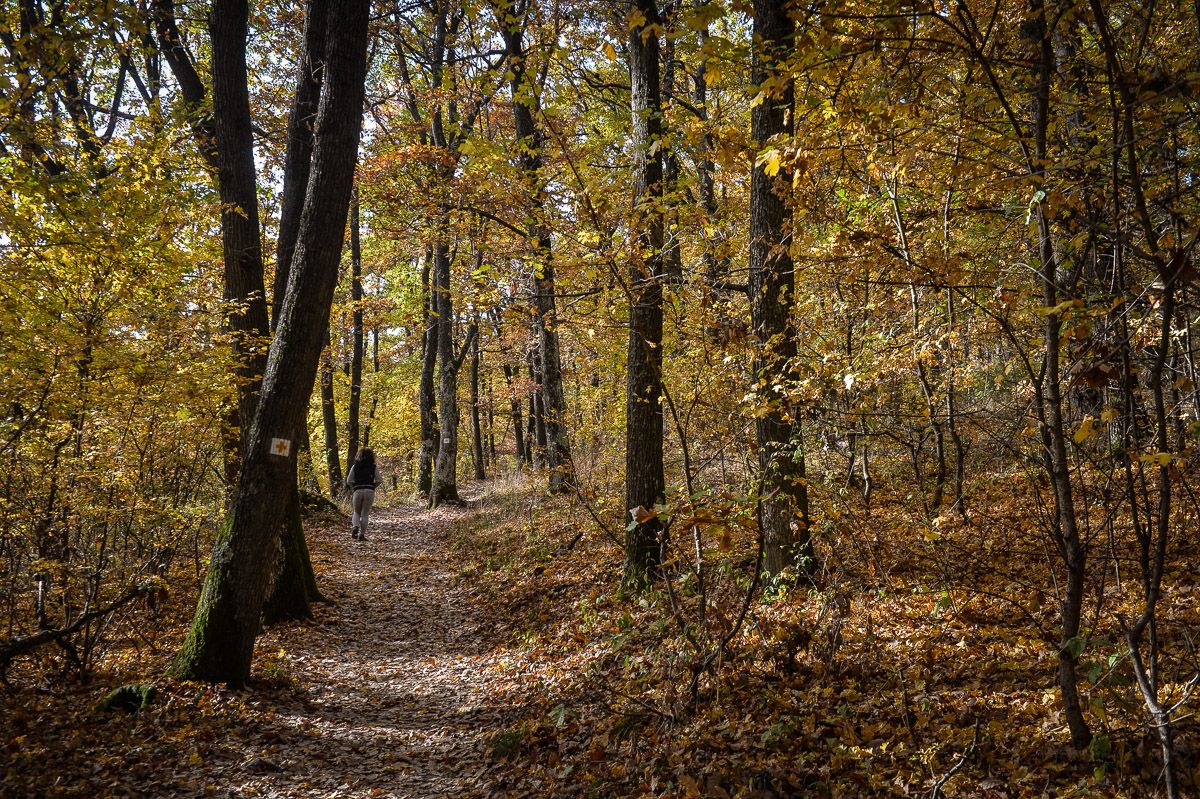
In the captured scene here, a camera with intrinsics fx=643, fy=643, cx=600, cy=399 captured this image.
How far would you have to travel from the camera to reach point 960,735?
378 cm

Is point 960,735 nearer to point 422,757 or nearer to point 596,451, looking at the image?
point 422,757

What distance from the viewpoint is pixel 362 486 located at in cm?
1330

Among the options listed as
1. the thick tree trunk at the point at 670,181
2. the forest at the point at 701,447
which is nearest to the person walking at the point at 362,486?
the forest at the point at 701,447

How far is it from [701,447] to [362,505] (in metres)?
8.77

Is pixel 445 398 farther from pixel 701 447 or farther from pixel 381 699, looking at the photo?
pixel 701 447

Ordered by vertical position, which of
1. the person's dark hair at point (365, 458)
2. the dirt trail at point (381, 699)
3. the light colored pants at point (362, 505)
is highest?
the person's dark hair at point (365, 458)

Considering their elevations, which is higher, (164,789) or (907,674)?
(907,674)

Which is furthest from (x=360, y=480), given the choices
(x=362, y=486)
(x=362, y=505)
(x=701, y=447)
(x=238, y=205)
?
(x=701, y=447)

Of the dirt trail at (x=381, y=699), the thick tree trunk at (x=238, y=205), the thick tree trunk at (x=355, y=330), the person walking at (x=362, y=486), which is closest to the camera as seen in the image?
the dirt trail at (x=381, y=699)

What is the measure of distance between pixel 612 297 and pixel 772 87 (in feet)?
8.95

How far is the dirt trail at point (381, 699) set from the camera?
16.1ft

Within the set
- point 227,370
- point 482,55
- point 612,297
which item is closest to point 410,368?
point 482,55

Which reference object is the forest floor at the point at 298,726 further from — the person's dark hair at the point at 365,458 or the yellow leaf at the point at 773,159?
the person's dark hair at the point at 365,458

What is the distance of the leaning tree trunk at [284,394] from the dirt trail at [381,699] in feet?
2.52
